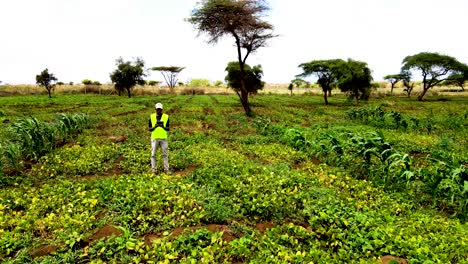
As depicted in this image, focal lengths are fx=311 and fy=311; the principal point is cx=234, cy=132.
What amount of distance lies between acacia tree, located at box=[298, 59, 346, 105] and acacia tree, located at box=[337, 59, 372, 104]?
2.80 feet

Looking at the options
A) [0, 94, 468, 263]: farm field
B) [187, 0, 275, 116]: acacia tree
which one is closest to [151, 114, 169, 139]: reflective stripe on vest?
[0, 94, 468, 263]: farm field

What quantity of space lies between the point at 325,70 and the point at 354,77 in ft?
14.0

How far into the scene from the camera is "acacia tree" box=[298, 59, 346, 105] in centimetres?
3597

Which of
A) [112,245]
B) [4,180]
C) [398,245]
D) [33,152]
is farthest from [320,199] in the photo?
[33,152]

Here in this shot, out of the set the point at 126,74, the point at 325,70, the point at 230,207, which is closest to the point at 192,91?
the point at 126,74

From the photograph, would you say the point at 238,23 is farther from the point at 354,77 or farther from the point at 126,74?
the point at 126,74

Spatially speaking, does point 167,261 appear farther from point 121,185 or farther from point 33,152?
point 33,152

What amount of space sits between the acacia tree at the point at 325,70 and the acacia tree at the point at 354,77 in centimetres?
85

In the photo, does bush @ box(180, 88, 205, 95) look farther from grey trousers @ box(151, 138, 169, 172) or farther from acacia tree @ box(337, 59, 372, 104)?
grey trousers @ box(151, 138, 169, 172)

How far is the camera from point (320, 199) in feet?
22.7

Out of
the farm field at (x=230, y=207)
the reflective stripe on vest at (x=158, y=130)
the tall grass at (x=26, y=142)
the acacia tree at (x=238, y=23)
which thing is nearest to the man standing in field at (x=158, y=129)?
the reflective stripe on vest at (x=158, y=130)

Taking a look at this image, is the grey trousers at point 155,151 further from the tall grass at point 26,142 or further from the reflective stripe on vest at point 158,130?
the tall grass at point 26,142

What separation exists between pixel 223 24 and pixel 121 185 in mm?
19888

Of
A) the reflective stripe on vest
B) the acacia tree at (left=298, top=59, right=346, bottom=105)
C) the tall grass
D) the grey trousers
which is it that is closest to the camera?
the tall grass
